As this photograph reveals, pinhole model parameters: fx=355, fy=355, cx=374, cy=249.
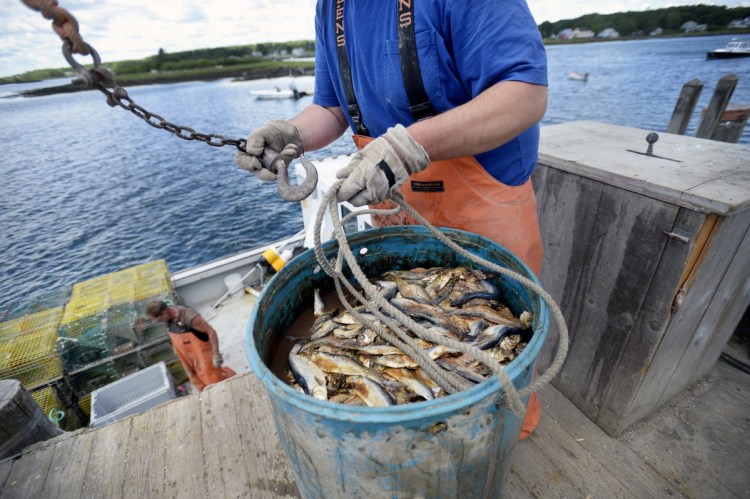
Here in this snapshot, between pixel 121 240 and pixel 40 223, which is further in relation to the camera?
pixel 40 223

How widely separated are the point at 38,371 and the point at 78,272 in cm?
1205

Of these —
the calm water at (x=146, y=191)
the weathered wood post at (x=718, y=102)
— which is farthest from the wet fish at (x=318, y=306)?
the calm water at (x=146, y=191)

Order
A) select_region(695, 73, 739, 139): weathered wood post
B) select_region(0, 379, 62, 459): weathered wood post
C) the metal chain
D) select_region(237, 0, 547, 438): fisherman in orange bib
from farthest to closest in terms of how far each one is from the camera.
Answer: select_region(695, 73, 739, 139): weathered wood post
select_region(0, 379, 62, 459): weathered wood post
select_region(237, 0, 547, 438): fisherman in orange bib
the metal chain

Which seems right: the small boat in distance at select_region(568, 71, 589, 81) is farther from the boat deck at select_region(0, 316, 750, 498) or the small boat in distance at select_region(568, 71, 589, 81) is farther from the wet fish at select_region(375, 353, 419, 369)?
the wet fish at select_region(375, 353, 419, 369)

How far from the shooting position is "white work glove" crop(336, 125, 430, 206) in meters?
1.56

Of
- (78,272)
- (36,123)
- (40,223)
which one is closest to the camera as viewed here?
(78,272)

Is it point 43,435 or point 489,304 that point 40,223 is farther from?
point 489,304

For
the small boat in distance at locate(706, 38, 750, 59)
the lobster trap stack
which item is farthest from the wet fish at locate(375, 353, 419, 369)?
the small boat in distance at locate(706, 38, 750, 59)

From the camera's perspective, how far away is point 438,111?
2.12m

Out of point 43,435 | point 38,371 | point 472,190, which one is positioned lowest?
point 38,371

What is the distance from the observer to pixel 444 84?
80.2 inches

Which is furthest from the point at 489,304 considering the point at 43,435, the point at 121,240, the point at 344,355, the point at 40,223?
the point at 40,223

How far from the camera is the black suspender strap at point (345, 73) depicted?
223cm

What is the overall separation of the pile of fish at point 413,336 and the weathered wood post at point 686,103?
805 centimetres
